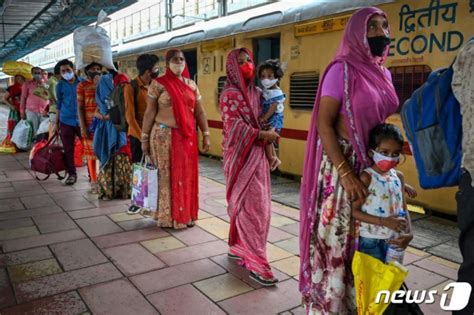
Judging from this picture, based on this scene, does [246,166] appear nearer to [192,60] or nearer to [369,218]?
[369,218]

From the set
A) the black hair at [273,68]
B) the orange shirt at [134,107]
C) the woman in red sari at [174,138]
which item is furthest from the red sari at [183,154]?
the black hair at [273,68]

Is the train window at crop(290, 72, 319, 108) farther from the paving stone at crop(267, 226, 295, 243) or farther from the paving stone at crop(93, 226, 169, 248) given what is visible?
the paving stone at crop(93, 226, 169, 248)

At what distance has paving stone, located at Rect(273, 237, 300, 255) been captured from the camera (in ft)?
11.3

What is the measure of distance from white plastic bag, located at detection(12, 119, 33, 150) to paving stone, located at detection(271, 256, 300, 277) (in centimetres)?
690

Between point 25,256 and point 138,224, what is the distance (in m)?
1.07

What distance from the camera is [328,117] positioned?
1.94 meters

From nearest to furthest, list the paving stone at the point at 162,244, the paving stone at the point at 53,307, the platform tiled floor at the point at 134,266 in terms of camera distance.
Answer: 1. the paving stone at the point at 53,307
2. the platform tiled floor at the point at 134,266
3. the paving stone at the point at 162,244

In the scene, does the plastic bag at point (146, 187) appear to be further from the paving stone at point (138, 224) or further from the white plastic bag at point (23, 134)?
the white plastic bag at point (23, 134)

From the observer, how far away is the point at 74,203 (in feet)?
15.7

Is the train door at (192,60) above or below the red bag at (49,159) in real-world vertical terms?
above

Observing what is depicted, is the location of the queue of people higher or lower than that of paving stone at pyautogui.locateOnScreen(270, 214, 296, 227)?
higher

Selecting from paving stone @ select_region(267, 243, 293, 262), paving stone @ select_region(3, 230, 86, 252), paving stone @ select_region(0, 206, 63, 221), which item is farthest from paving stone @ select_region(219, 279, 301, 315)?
paving stone @ select_region(0, 206, 63, 221)

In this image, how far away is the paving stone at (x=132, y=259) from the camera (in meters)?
3.03

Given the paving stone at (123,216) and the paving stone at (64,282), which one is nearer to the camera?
the paving stone at (64,282)
